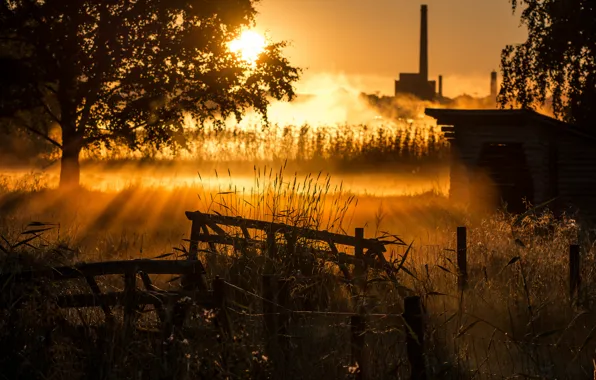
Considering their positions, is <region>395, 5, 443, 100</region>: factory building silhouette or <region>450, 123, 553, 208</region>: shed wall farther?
<region>395, 5, 443, 100</region>: factory building silhouette

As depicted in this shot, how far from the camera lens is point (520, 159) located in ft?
73.7

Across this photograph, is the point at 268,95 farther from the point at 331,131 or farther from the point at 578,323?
the point at 578,323

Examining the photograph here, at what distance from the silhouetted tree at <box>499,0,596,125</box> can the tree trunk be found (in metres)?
13.1

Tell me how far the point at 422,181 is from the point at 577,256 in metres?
24.9

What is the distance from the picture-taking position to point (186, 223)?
19781mm

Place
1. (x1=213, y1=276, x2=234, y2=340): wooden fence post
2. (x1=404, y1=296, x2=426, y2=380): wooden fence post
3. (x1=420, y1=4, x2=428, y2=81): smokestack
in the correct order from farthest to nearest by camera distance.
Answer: (x1=420, y1=4, x2=428, y2=81): smokestack < (x1=213, y1=276, x2=234, y2=340): wooden fence post < (x1=404, y1=296, x2=426, y2=380): wooden fence post

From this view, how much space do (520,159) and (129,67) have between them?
11.2 meters

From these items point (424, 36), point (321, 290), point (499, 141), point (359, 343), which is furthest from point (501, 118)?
point (424, 36)

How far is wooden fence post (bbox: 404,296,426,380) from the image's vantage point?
461 cm

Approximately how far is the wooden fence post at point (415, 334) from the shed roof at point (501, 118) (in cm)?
1758

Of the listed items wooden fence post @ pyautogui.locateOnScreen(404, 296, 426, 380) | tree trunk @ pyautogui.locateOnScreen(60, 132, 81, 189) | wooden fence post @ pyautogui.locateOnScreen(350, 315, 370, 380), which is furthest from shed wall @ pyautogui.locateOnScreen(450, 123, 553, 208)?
wooden fence post @ pyautogui.locateOnScreen(404, 296, 426, 380)

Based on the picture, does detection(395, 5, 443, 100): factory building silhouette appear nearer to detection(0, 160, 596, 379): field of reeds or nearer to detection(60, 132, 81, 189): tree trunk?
detection(60, 132, 81, 189): tree trunk

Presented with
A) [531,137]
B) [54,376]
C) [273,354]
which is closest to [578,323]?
[273,354]

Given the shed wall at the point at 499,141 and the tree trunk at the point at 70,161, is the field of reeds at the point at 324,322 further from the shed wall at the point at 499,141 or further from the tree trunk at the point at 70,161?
the tree trunk at the point at 70,161
